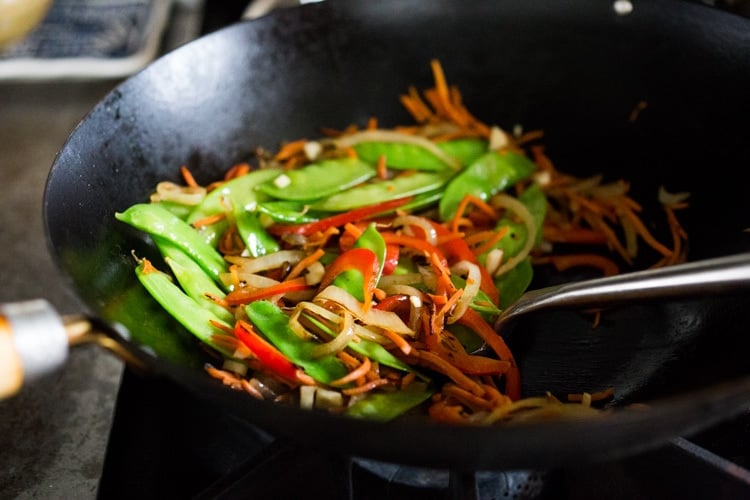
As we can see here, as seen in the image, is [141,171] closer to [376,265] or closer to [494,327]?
[376,265]

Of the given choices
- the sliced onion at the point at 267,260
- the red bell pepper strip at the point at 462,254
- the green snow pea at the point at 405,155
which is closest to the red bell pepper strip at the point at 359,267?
the sliced onion at the point at 267,260

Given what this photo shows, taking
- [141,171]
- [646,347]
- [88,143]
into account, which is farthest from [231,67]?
[646,347]

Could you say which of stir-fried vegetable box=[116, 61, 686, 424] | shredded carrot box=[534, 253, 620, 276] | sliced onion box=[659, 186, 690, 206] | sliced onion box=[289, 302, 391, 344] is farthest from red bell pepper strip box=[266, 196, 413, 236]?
sliced onion box=[659, 186, 690, 206]

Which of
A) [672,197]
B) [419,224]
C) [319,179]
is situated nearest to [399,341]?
[419,224]

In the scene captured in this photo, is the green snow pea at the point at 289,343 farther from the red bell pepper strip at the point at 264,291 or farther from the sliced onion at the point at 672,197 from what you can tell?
the sliced onion at the point at 672,197

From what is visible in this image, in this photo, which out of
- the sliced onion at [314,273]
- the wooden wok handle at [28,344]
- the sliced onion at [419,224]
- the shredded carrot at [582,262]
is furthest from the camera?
the shredded carrot at [582,262]

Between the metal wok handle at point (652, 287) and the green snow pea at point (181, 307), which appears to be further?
the green snow pea at point (181, 307)

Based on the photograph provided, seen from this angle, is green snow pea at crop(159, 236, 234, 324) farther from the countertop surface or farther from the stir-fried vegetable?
the countertop surface
